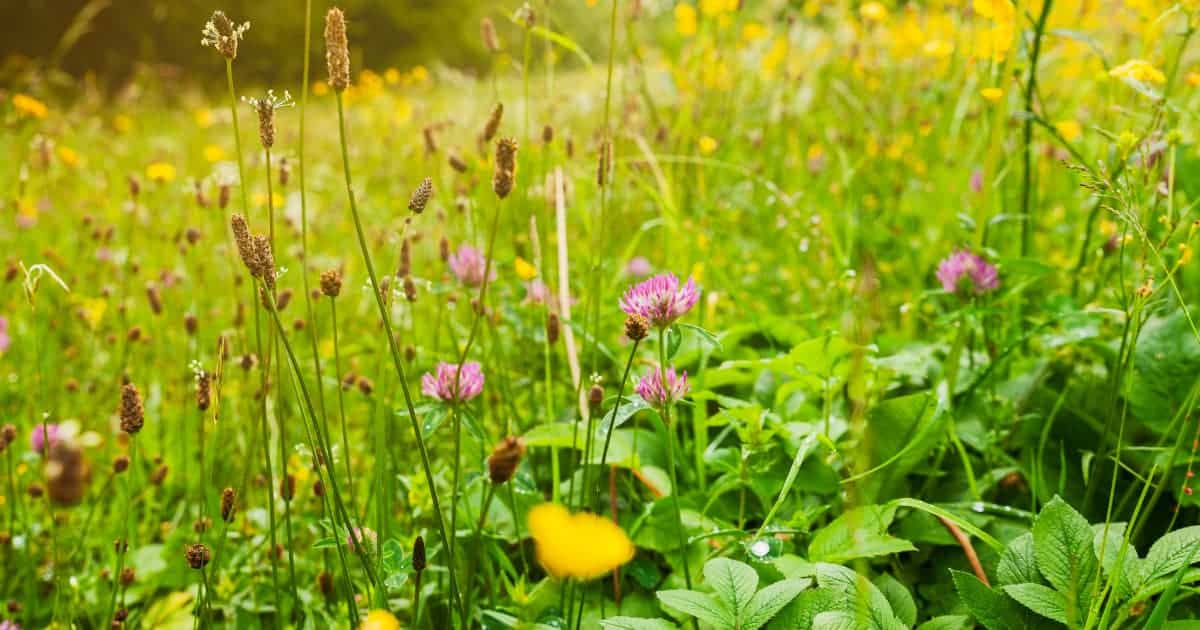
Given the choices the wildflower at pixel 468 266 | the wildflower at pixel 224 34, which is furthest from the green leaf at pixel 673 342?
the wildflower at pixel 468 266

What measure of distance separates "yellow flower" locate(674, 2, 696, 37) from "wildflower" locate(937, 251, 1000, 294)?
1.77 metres

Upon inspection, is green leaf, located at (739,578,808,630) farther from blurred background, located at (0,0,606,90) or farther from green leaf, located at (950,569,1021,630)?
blurred background, located at (0,0,606,90)

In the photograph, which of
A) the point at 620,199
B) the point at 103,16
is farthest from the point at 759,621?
the point at 103,16

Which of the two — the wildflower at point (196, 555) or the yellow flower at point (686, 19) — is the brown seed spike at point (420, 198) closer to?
the wildflower at point (196, 555)

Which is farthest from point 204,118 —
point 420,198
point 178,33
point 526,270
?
point 178,33

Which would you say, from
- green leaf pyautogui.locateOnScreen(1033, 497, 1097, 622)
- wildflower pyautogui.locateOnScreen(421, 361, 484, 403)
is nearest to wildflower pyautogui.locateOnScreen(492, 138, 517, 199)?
wildflower pyautogui.locateOnScreen(421, 361, 484, 403)

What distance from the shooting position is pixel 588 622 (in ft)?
2.94

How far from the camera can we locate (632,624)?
0.73m

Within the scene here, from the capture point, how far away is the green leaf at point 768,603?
723 millimetres

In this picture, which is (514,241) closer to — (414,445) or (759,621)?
(414,445)

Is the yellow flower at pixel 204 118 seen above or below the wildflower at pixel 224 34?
below

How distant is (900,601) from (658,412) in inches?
11.3

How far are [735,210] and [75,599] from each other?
176 cm

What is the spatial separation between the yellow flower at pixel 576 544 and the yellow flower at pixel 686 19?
8.14 ft
